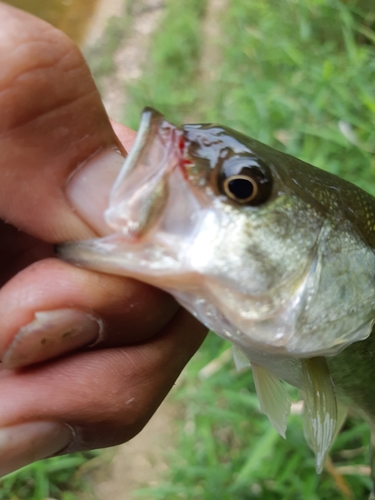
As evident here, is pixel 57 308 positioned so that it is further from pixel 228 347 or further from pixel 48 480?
pixel 48 480

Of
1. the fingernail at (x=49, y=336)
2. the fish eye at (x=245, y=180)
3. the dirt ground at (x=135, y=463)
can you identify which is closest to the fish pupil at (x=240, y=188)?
the fish eye at (x=245, y=180)

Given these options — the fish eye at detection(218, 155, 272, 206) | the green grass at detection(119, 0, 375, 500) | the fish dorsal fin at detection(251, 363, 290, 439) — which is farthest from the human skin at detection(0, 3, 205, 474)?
the green grass at detection(119, 0, 375, 500)

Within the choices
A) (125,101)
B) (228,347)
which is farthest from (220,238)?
(125,101)

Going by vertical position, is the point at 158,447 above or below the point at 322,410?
below

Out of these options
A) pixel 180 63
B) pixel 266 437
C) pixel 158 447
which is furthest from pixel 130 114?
pixel 266 437

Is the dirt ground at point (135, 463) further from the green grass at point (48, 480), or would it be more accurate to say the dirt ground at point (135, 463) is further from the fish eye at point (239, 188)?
the fish eye at point (239, 188)

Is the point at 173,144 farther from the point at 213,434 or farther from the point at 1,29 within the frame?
the point at 213,434

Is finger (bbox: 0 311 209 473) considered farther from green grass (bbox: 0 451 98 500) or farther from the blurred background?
green grass (bbox: 0 451 98 500)
